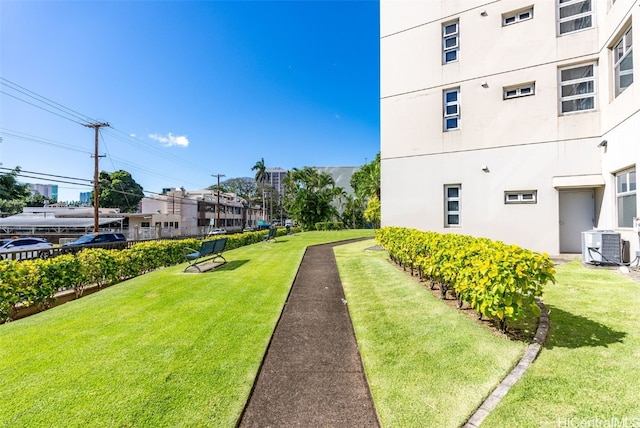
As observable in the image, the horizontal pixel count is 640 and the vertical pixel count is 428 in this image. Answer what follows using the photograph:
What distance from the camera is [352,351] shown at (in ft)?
12.3

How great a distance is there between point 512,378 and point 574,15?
12119 mm

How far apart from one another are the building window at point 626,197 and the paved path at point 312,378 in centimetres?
813

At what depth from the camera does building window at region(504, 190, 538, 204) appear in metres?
9.70

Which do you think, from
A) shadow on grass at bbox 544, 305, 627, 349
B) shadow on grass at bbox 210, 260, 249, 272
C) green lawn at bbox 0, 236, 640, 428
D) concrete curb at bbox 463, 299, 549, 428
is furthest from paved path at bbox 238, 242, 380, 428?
shadow on grass at bbox 210, 260, 249, 272

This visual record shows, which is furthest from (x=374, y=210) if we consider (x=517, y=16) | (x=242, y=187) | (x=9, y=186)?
(x=242, y=187)

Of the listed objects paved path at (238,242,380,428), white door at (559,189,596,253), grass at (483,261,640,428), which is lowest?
paved path at (238,242,380,428)

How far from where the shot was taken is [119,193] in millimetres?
63656

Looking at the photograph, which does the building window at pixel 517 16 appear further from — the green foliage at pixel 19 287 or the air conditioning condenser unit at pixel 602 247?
the green foliage at pixel 19 287

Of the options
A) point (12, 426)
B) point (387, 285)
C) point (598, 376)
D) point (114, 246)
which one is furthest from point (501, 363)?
point (114, 246)

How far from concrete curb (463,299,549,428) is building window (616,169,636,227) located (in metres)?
6.10

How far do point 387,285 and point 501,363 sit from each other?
362cm

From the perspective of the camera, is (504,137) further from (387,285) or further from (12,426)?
(12,426)

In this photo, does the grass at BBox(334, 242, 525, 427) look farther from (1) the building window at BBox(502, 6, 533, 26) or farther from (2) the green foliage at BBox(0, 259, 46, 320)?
(1) the building window at BBox(502, 6, 533, 26)

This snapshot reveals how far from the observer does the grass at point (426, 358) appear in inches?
100.0
